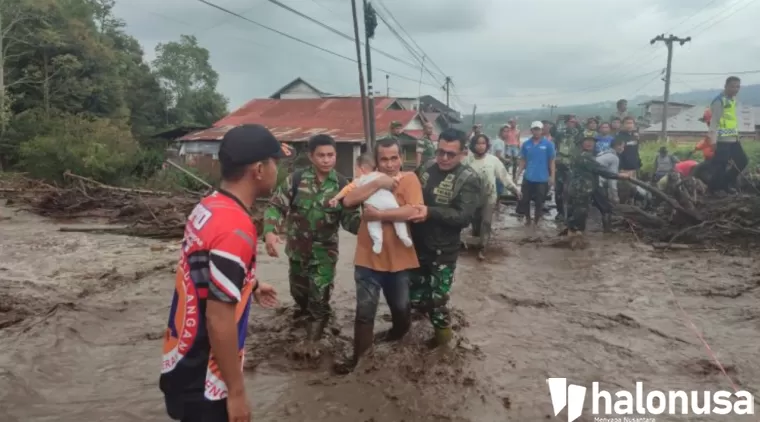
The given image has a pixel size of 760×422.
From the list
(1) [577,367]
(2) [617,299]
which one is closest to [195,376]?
(1) [577,367]

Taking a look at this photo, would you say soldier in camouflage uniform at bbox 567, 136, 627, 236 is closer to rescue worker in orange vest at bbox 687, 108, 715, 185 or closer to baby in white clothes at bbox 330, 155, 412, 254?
rescue worker in orange vest at bbox 687, 108, 715, 185

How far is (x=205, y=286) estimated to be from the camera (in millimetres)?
1993

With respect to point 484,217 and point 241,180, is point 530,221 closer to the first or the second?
point 484,217

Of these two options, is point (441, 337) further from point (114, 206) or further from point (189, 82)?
point (189, 82)

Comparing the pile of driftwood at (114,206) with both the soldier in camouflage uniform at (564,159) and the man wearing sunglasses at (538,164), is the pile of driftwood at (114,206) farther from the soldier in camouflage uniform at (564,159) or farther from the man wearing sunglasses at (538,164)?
the soldier in camouflage uniform at (564,159)

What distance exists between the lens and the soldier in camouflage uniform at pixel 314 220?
15.3 feet

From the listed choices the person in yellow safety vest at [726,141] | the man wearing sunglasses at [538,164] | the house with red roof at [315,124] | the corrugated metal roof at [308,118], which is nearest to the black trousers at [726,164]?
the person in yellow safety vest at [726,141]

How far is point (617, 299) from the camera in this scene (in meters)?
6.51

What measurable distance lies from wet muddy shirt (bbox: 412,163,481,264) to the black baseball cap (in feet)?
7.60

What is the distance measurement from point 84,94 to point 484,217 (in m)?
27.9

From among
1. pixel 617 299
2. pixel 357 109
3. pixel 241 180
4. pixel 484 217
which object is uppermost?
pixel 357 109

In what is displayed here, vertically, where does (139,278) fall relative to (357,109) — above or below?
below

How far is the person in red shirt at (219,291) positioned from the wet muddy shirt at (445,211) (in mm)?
2349

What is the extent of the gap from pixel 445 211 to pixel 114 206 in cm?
1180
